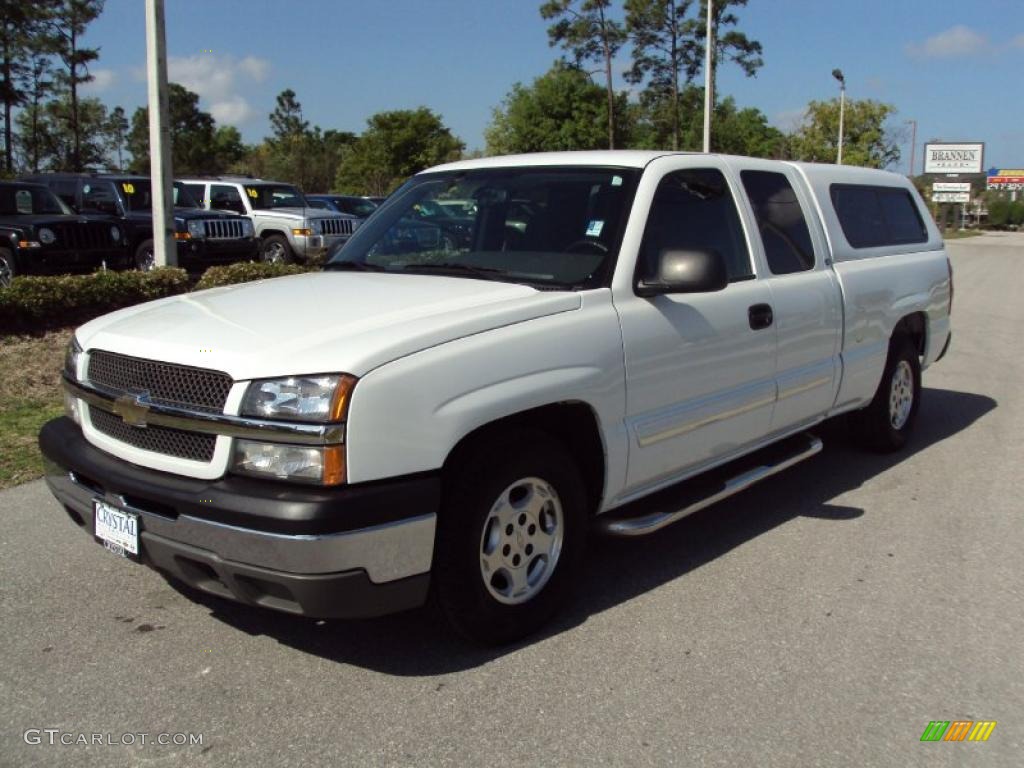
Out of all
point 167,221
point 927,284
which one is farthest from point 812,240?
point 167,221

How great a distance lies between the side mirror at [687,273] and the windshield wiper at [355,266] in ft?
4.45

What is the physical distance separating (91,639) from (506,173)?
2810 millimetres

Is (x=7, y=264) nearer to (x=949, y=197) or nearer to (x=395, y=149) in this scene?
(x=395, y=149)

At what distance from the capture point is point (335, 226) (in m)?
19.1

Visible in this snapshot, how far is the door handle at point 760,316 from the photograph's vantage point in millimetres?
4656

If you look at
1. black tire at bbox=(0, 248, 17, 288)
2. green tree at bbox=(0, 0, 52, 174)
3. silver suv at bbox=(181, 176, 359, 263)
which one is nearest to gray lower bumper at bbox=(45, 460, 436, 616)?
black tire at bbox=(0, 248, 17, 288)

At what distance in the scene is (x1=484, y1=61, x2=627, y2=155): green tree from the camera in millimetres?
49500

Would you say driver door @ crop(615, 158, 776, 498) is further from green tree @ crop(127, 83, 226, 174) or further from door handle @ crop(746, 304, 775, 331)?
green tree @ crop(127, 83, 226, 174)

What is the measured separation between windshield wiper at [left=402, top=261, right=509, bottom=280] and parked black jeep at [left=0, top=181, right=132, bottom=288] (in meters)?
9.23

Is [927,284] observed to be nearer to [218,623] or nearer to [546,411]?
[546,411]

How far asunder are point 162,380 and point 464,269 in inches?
57.6

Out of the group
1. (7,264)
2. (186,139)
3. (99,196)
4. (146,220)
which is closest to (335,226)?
(146,220)

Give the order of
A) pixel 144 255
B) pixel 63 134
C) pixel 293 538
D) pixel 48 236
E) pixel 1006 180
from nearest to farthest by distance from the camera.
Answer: pixel 293 538 → pixel 48 236 → pixel 144 255 → pixel 63 134 → pixel 1006 180

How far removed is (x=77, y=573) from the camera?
4387 millimetres
